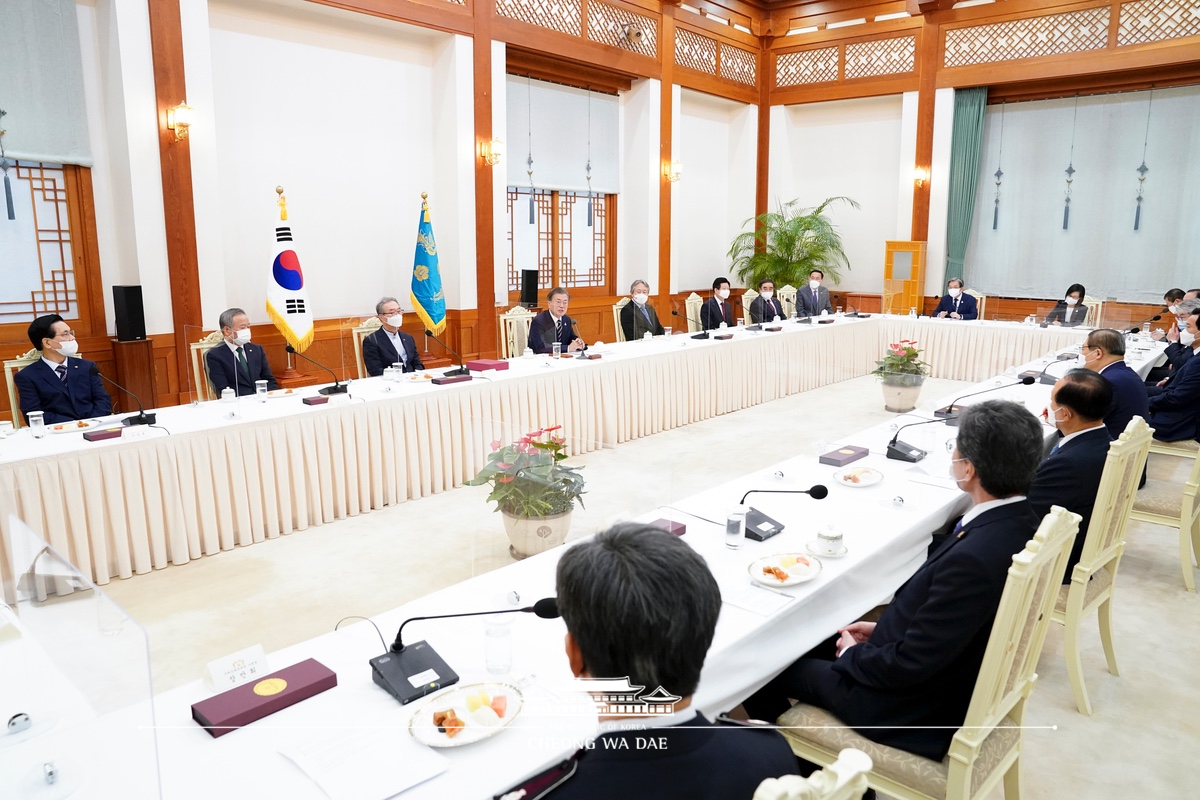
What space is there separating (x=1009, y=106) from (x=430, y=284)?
7491 mm

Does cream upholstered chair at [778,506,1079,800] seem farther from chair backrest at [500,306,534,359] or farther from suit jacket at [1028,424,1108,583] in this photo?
chair backrest at [500,306,534,359]

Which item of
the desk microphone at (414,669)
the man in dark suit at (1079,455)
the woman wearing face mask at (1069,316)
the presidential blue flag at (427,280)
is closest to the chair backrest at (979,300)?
the woman wearing face mask at (1069,316)

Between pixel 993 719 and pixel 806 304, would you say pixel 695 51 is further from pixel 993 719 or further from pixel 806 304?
pixel 993 719

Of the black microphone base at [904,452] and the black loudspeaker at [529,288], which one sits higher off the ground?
the black loudspeaker at [529,288]

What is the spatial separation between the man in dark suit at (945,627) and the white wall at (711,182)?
8.48 metres

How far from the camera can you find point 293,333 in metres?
6.43

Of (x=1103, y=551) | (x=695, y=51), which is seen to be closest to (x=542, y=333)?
(x=1103, y=551)

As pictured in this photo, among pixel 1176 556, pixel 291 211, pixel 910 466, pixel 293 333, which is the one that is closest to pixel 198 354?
→ pixel 293 333

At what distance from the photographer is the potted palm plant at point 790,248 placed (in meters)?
10.9

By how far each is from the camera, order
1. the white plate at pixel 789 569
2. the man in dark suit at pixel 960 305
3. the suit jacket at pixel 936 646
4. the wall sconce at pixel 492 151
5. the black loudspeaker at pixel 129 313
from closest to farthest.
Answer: the suit jacket at pixel 936 646 → the white plate at pixel 789 569 → the black loudspeaker at pixel 129 313 → the wall sconce at pixel 492 151 → the man in dark suit at pixel 960 305

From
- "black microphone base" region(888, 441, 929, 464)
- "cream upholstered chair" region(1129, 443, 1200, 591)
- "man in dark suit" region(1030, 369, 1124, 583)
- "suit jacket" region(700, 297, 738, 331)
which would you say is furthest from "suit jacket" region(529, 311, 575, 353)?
"man in dark suit" region(1030, 369, 1124, 583)

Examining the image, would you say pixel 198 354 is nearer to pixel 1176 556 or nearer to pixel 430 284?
pixel 430 284

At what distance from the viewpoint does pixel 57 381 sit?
14.7 ft

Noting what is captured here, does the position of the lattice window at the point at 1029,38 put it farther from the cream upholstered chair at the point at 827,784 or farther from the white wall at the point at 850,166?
the cream upholstered chair at the point at 827,784
